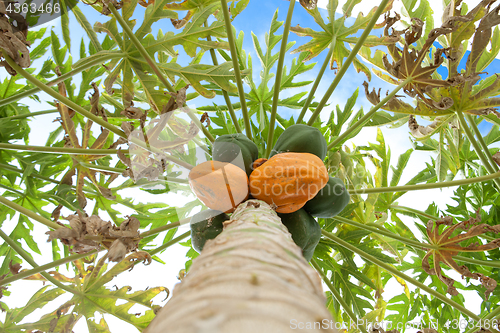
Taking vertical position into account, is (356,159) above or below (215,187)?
above

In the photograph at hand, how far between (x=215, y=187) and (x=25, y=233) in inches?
109

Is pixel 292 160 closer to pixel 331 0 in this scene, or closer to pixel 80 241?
pixel 80 241

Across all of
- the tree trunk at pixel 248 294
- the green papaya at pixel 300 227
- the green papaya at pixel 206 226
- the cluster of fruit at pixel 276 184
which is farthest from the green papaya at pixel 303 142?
the tree trunk at pixel 248 294

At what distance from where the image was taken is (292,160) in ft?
4.59

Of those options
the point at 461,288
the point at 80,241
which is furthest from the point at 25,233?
the point at 461,288

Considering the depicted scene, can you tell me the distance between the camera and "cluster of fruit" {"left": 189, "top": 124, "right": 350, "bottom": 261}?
1384 mm

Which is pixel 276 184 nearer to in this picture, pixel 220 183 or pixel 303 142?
pixel 220 183

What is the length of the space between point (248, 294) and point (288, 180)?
3.10 feet

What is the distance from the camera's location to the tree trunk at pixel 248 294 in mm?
385

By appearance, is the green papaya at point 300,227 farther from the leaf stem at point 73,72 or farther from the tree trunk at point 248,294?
the leaf stem at point 73,72


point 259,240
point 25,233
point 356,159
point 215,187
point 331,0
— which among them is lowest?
point 259,240

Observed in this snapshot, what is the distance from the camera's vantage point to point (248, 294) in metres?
0.44

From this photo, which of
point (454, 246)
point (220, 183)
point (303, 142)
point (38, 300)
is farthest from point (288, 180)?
point (38, 300)

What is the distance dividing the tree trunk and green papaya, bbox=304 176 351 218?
41.3 inches
